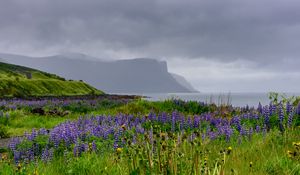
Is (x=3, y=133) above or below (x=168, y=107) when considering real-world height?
below

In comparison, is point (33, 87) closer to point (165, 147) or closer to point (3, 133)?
point (3, 133)

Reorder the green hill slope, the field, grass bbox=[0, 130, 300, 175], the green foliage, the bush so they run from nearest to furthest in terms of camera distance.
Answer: the field < grass bbox=[0, 130, 300, 175] < the bush < the green foliage < the green hill slope

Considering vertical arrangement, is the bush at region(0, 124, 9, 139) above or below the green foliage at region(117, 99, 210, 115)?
below

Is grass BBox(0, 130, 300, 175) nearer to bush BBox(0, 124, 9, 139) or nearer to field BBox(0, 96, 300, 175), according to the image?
field BBox(0, 96, 300, 175)

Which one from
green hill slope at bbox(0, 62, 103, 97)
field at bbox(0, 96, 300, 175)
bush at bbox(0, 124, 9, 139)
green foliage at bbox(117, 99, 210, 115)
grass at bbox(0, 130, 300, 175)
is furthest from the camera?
green hill slope at bbox(0, 62, 103, 97)

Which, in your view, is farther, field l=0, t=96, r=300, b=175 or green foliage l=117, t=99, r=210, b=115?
green foliage l=117, t=99, r=210, b=115

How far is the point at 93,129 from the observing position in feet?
32.5

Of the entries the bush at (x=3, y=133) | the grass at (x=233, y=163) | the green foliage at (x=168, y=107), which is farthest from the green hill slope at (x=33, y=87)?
the grass at (x=233, y=163)

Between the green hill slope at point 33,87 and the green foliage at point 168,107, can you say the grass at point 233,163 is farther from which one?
the green hill slope at point 33,87

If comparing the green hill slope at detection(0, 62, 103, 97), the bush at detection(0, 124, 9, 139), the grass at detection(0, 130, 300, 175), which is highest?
the green hill slope at detection(0, 62, 103, 97)

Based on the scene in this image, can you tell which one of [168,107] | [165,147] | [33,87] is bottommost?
[168,107]

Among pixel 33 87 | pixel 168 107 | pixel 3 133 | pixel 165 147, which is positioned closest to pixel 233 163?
pixel 165 147

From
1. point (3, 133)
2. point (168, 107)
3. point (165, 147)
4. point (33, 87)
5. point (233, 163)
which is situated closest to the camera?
point (165, 147)

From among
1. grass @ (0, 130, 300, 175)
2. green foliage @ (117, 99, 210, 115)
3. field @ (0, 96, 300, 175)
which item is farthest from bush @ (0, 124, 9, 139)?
grass @ (0, 130, 300, 175)
